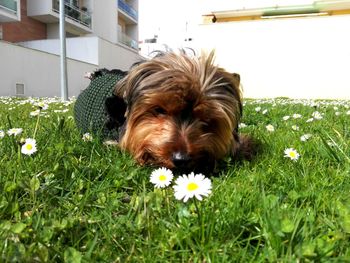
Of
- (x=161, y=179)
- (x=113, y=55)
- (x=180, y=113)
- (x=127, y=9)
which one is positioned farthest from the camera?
(x=127, y=9)

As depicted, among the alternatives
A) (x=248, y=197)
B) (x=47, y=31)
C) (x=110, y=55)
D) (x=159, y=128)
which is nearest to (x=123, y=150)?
(x=159, y=128)

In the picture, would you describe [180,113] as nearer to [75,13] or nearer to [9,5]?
[9,5]

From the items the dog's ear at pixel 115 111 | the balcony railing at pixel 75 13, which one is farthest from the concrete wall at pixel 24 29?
the dog's ear at pixel 115 111

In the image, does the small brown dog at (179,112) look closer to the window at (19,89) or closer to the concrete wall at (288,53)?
the concrete wall at (288,53)

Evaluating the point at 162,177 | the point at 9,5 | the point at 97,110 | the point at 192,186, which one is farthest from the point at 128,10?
the point at 192,186

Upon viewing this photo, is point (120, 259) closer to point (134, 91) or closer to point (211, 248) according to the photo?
point (211, 248)
